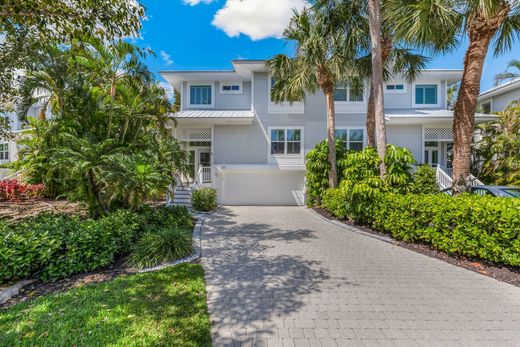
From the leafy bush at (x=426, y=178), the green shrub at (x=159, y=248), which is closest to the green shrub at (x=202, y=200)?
the green shrub at (x=159, y=248)

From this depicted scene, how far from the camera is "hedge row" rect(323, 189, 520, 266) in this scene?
5059 millimetres

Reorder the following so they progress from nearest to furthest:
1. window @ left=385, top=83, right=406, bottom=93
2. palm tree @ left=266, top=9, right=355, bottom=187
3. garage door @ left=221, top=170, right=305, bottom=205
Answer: palm tree @ left=266, top=9, right=355, bottom=187, garage door @ left=221, top=170, right=305, bottom=205, window @ left=385, top=83, right=406, bottom=93

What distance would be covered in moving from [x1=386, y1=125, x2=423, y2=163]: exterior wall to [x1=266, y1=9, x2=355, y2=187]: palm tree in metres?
6.27

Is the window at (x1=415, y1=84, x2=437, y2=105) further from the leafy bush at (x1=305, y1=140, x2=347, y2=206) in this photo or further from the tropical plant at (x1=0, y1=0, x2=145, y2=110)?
the tropical plant at (x1=0, y1=0, x2=145, y2=110)

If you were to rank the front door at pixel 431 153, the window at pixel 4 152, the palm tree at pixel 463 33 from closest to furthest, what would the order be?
the palm tree at pixel 463 33 → the front door at pixel 431 153 → the window at pixel 4 152

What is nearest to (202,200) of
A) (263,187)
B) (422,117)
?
(263,187)

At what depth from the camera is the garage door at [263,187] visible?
15656mm

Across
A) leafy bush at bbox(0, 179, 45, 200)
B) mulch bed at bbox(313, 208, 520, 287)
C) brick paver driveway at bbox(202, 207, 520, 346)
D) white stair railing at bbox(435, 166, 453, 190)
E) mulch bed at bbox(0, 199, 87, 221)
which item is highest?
white stair railing at bbox(435, 166, 453, 190)

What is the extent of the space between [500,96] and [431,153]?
857cm

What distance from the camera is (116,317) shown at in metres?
3.45

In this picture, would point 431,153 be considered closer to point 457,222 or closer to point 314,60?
point 314,60

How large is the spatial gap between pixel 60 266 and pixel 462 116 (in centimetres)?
1108

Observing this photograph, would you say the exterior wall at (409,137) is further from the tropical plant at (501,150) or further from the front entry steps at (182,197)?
the front entry steps at (182,197)

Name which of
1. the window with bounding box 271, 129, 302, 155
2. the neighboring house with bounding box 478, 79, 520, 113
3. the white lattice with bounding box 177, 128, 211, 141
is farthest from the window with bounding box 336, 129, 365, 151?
the neighboring house with bounding box 478, 79, 520, 113
